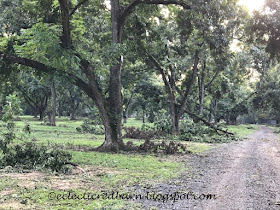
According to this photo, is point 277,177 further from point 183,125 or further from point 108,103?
point 183,125

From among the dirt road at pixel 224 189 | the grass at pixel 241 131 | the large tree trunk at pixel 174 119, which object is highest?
the large tree trunk at pixel 174 119

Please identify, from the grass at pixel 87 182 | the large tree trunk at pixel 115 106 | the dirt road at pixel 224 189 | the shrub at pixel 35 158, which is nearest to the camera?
the grass at pixel 87 182

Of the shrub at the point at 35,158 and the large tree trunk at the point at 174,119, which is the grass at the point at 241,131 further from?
the shrub at the point at 35,158

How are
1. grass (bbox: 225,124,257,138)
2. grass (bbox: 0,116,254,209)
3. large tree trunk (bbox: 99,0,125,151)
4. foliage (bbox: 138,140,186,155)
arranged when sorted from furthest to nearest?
grass (bbox: 225,124,257,138), foliage (bbox: 138,140,186,155), large tree trunk (bbox: 99,0,125,151), grass (bbox: 0,116,254,209)

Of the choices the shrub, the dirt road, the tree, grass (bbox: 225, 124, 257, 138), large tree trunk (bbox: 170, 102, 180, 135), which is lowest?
grass (bbox: 225, 124, 257, 138)

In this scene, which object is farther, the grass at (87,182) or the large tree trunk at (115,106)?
the large tree trunk at (115,106)

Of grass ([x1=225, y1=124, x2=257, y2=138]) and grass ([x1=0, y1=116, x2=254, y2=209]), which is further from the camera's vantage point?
grass ([x1=225, y1=124, x2=257, y2=138])

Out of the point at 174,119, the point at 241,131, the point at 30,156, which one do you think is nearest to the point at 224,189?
the point at 30,156

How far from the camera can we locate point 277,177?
8367 mm

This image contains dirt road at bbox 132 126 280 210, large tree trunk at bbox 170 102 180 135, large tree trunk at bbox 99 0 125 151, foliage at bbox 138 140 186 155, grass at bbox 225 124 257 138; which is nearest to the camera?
dirt road at bbox 132 126 280 210

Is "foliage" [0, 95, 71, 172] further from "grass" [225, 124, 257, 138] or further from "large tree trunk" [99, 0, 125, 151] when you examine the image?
"grass" [225, 124, 257, 138]

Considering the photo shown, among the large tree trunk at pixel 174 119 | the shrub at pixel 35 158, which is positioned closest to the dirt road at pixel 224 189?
the shrub at pixel 35 158

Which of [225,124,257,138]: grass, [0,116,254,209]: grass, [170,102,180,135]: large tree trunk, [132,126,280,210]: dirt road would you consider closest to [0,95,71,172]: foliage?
[0,116,254,209]: grass

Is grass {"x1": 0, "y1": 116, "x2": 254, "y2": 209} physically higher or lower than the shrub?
lower
